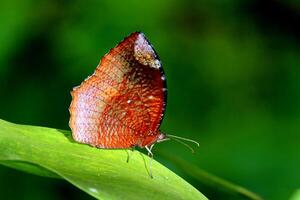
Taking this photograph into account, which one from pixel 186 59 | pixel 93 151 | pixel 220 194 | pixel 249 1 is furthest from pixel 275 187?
pixel 93 151

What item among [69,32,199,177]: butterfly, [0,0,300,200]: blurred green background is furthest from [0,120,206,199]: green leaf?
[0,0,300,200]: blurred green background

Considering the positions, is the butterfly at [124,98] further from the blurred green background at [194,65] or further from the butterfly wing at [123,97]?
the blurred green background at [194,65]

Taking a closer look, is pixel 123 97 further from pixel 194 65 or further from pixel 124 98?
pixel 194 65

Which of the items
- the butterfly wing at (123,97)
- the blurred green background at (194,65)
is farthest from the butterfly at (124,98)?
the blurred green background at (194,65)

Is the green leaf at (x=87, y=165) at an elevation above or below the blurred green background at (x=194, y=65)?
below

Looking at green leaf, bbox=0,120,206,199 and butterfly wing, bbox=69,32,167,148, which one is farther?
butterfly wing, bbox=69,32,167,148

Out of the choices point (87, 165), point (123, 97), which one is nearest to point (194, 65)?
point (123, 97)

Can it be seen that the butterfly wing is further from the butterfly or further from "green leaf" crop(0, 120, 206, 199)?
Result: "green leaf" crop(0, 120, 206, 199)
